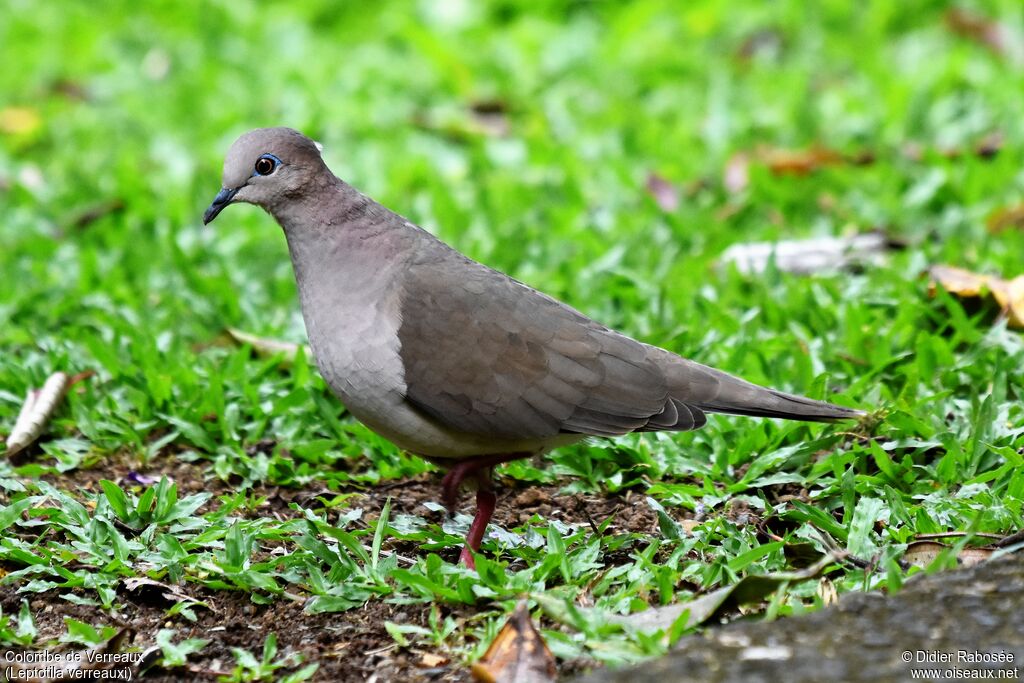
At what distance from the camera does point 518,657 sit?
323cm

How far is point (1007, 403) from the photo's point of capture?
15.2ft

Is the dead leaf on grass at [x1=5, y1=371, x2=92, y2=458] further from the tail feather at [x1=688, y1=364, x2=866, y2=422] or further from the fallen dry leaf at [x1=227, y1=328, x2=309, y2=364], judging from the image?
the tail feather at [x1=688, y1=364, x2=866, y2=422]

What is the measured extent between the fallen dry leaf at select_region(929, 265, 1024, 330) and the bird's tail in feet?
4.33


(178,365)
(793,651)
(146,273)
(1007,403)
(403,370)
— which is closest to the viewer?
(793,651)

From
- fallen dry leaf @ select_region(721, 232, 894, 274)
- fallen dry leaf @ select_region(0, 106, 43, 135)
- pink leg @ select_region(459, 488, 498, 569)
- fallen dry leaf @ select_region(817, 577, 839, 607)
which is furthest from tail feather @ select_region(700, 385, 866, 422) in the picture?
fallen dry leaf @ select_region(0, 106, 43, 135)

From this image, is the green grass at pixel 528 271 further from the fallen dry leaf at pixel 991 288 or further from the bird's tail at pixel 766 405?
the bird's tail at pixel 766 405

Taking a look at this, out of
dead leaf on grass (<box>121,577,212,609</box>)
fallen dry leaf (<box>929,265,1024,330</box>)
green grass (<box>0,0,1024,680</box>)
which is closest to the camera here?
dead leaf on grass (<box>121,577,212,609</box>)

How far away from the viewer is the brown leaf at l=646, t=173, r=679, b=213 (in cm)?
677

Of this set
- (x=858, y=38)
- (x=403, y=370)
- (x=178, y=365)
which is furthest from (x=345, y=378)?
(x=858, y=38)

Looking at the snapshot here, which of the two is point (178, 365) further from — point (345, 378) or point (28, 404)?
→ point (345, 378)

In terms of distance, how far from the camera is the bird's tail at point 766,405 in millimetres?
4066

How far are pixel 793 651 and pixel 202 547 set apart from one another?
1938 millimetres

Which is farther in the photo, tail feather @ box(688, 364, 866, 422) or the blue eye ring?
the blue eye ring

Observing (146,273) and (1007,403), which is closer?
(1007,403)
